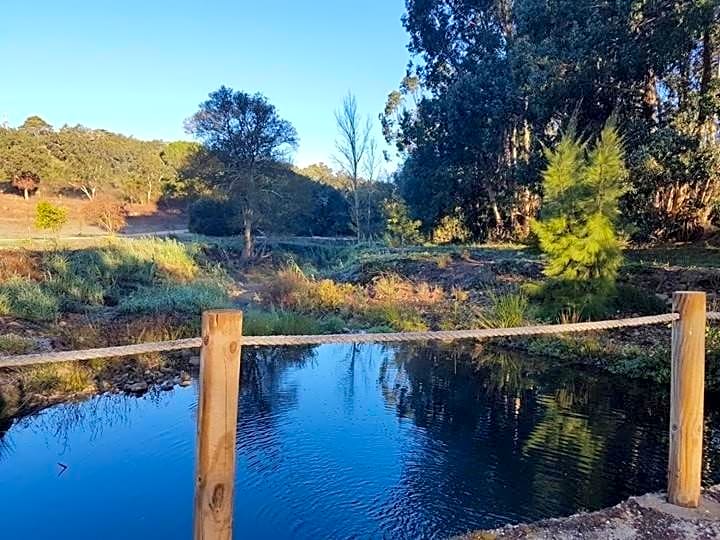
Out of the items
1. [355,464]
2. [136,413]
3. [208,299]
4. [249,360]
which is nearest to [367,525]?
[355,464]

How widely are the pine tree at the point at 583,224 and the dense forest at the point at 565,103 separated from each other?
1837 millimetres

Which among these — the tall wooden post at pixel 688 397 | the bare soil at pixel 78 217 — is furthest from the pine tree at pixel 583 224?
the bare soil at pixel 78 217

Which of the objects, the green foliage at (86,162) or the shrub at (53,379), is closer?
the shrub at (53,379)

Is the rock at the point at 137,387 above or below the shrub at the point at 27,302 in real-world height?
below

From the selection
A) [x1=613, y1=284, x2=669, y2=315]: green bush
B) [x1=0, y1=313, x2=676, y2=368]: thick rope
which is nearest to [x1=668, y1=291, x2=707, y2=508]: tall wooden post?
[x1=0, y1=313, x2=676, y2=368]: thick rope

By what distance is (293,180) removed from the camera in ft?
82.5

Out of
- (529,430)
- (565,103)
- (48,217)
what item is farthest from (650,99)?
(48,217)

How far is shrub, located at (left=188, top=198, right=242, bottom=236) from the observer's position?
25562 mm

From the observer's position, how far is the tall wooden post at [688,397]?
8.74ft

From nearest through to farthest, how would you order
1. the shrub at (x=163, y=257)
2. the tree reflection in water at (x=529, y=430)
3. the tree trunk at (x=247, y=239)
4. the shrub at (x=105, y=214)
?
the tree reflection in water at (x=529, y=430)
the shrub at (x=163, y=257)
the tree trunk at (x=247, y=239)
the shrub at (x=105, y=214)

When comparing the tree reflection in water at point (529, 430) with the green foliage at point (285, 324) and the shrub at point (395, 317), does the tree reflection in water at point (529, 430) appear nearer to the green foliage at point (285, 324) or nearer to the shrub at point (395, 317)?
the shrub at point (395, 317)

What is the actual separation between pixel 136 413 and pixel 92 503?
1958mm

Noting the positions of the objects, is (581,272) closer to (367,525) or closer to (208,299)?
(367,525)

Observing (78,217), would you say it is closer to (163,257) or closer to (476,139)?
(163,257)
